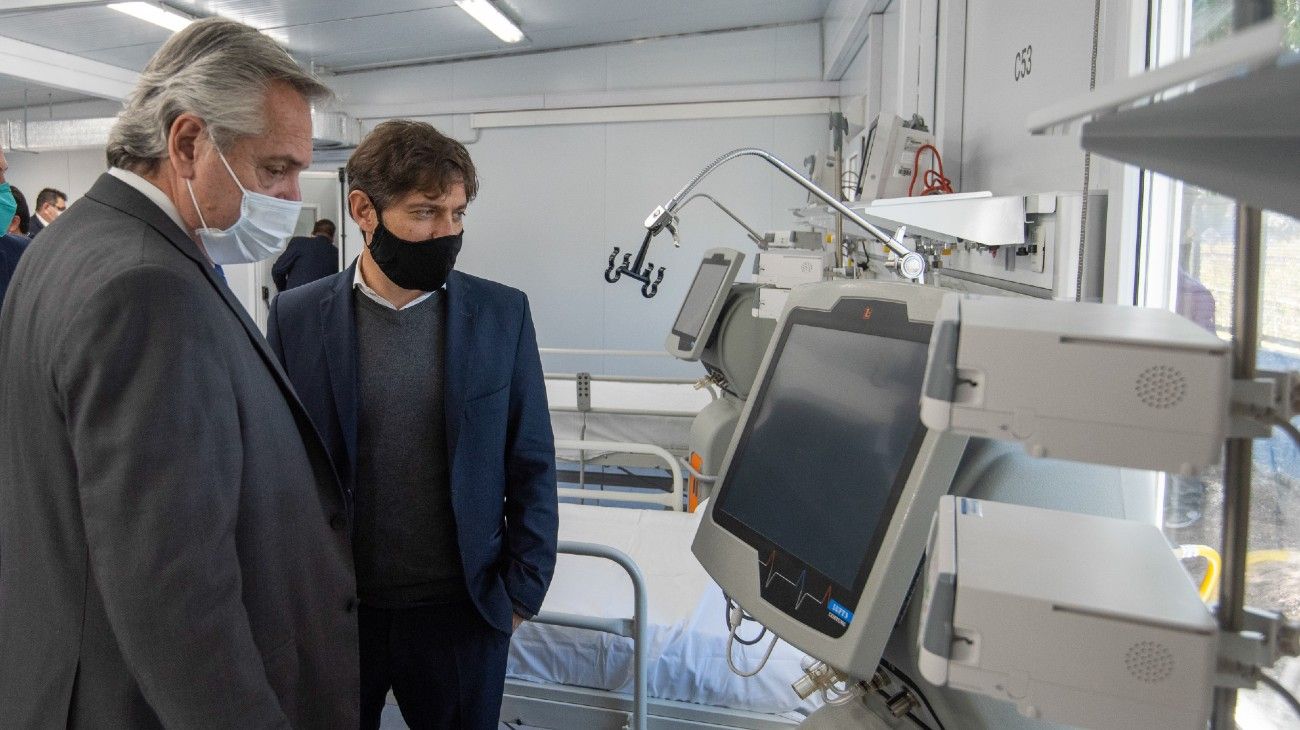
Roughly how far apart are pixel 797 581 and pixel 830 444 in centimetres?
15

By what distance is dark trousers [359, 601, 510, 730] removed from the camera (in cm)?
160

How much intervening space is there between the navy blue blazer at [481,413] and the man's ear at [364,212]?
4.1 inches

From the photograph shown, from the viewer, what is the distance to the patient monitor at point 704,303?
255cm

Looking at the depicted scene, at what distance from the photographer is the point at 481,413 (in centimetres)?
164

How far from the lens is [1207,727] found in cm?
57

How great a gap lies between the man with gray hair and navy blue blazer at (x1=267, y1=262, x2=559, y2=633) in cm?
37

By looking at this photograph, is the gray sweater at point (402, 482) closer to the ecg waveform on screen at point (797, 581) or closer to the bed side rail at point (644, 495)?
the ecg waveform on screen at point (797, 581)

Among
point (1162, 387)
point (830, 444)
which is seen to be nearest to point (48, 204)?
point (830, 444)

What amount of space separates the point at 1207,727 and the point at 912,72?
128 inches

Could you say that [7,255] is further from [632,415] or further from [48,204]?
[48,204]

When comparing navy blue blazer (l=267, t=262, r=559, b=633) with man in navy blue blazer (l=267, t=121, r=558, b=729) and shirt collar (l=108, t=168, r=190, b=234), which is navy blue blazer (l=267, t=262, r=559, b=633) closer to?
man in navy blue blazer (l=267, t=121, r=558, b=729)

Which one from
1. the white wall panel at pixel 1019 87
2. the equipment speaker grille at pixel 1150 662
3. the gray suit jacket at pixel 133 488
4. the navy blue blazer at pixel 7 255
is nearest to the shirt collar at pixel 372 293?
the gray suit jacket at pixel 133 488

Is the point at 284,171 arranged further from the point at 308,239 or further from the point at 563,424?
the point at 308,239

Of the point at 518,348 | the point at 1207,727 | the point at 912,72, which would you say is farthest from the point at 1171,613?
the point at 912,72
